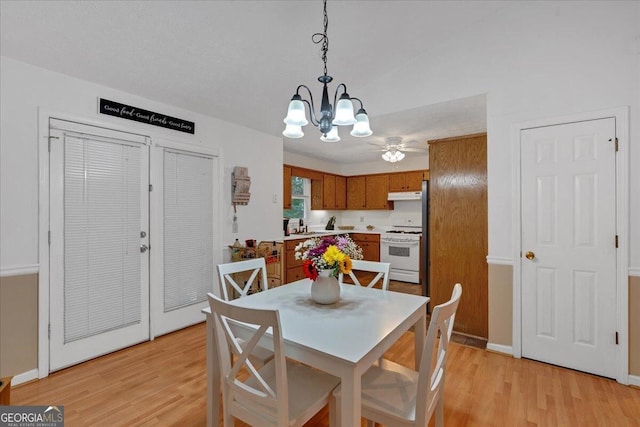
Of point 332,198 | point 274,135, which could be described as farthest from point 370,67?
point 332,198

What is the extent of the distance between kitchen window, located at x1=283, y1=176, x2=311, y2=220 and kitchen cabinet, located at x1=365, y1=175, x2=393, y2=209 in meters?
1.27

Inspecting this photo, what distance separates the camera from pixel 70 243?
7.95ft

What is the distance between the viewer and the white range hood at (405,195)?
568 centimetres

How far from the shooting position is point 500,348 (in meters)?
2.72

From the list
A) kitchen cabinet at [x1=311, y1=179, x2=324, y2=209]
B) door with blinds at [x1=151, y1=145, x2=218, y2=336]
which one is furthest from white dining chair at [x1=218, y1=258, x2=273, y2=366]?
kitchen cabinet at [x1=311, y1=179, x2=324, y2=209]

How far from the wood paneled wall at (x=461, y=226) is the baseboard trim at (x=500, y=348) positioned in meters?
0.31

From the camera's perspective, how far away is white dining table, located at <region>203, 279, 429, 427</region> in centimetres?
115

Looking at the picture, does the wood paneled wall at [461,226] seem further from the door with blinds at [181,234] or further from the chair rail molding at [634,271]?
the door with blinds at [181,234]

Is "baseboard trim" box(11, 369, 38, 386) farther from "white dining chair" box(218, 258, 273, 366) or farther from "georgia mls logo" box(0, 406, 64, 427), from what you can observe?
"white dining chair" box(218, 258, 273, 366)

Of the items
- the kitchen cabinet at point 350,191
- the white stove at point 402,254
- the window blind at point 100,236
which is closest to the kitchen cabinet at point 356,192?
the kitchen cabinet at point 350,191

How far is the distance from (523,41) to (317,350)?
3.05 meters

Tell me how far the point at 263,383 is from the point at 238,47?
2538 millimetres

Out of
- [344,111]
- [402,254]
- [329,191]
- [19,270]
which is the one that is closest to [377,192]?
[329,191]

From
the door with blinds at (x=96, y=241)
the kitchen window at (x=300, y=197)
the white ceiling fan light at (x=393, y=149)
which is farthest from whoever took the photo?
the kitchen window at (x=300, y=197)
